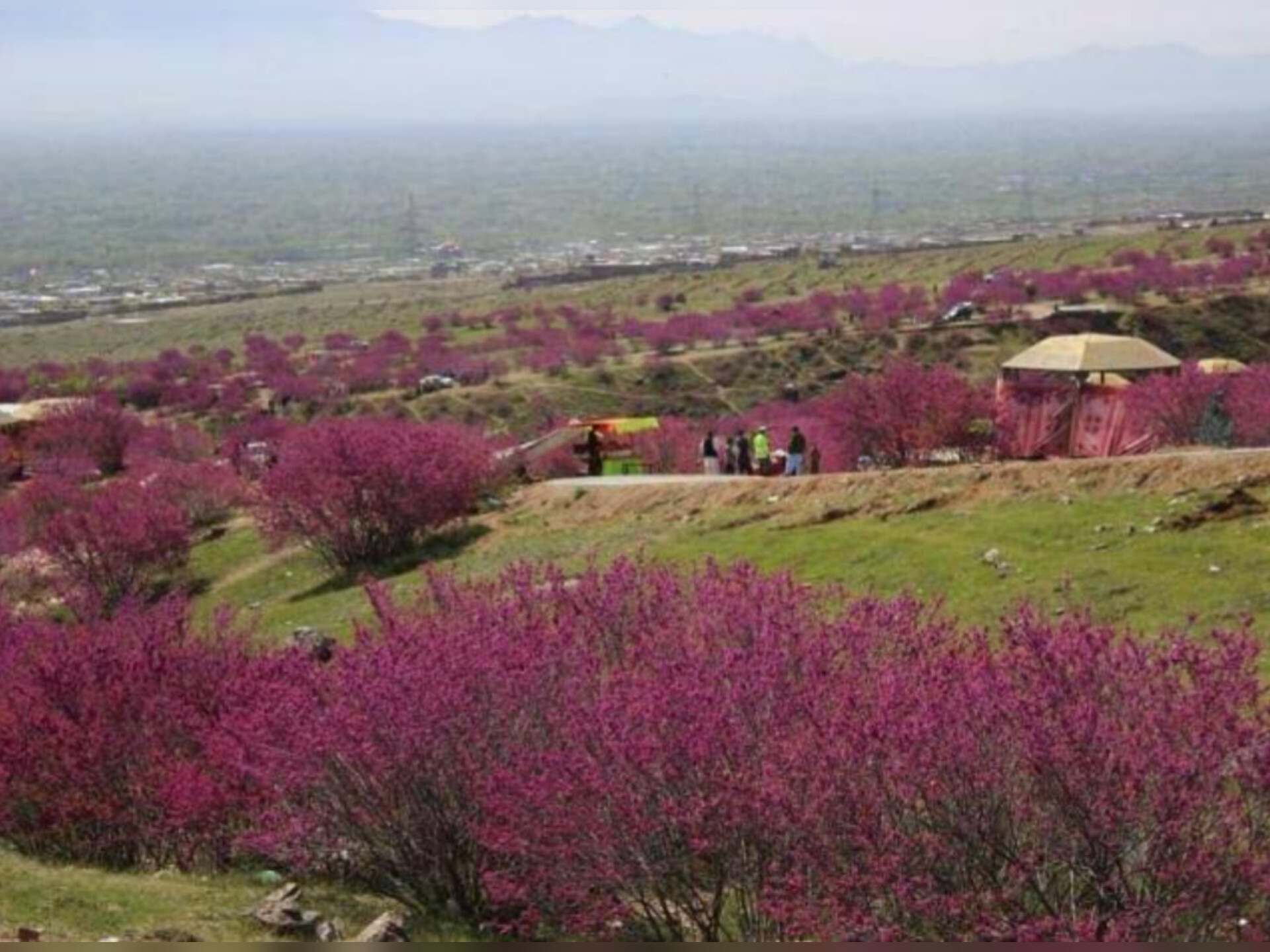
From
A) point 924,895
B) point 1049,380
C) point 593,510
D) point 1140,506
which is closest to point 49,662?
point 924,895

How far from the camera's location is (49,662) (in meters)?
12.4

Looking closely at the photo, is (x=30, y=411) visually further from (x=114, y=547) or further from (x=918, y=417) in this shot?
(x=918, y=417)

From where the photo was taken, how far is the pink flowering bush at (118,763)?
36.2 ft

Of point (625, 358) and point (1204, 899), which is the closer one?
point (1204, 899)

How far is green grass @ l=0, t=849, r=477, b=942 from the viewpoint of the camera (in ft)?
28.8

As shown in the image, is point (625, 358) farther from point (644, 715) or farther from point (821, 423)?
point (644, 715)

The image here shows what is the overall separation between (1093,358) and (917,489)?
10.9 metres

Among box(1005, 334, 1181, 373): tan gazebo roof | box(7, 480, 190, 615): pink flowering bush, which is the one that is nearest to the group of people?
box(1005, 334, 1181, 373): tan gazebo roof

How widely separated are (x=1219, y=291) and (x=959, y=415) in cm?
4979

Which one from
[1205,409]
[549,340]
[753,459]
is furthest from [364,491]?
[549,340]

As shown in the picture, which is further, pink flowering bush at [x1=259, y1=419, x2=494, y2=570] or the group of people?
the group of people

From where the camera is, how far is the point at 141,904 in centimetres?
930

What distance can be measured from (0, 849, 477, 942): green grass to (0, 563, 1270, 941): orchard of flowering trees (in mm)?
340

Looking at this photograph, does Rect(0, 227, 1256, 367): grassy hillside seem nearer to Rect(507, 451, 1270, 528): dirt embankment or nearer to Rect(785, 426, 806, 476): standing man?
Rect(785, 426, 806, 476): standing man
